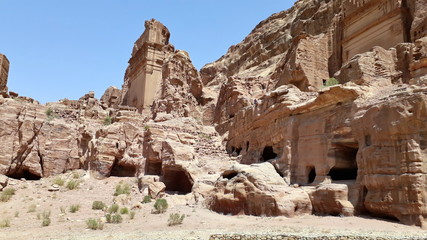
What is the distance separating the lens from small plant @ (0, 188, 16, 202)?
45.9 ft

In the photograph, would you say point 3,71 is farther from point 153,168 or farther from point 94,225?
point 94,225

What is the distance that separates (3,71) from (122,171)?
12424mm

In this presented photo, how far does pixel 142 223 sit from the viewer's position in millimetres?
11102

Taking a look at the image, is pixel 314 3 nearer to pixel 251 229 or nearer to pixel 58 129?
pixel 58 129

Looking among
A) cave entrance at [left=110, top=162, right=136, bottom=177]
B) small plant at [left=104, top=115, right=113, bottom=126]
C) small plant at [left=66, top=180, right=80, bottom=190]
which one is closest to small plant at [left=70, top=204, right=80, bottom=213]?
small plant at [left=66, top=180, right=80, bottom=190]

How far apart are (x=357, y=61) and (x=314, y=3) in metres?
25.5

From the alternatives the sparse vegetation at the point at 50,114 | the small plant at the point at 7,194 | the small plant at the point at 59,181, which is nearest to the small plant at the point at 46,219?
the small plant at the point at 7,194

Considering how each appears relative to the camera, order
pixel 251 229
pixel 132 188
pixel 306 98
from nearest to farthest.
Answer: pixel 251 229 → pixel 306 98 → pixel 132 188

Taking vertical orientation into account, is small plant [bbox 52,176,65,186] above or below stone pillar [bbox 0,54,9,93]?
below

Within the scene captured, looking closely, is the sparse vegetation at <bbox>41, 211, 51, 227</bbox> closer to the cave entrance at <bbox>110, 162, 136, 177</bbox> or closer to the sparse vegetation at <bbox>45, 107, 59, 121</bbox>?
the cave entrance at <bbox>110, 162, 136, 177</bbox>

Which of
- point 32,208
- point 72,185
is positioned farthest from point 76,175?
point 32,208

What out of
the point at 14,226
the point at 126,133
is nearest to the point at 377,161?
the point at 14,226

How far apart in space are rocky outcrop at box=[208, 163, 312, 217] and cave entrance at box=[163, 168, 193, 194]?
4.35 m

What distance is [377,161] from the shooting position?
9891 mm
